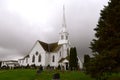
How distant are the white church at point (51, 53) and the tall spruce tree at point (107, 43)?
42.1 m

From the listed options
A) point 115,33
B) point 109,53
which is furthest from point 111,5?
point 109,53

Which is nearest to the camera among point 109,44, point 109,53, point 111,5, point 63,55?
point 109,53

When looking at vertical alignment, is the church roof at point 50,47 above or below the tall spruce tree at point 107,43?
above

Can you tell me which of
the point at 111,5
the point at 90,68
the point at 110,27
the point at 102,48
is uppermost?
the point at 111,5

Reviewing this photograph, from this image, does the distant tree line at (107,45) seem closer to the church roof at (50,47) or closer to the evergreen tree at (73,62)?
the evergreen tree at (73,62)

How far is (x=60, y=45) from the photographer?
240 ft

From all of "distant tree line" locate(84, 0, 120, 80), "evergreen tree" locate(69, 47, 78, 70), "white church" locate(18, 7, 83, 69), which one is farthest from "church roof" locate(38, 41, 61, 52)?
"distant tree line" locate(84, 0, 120, 80)

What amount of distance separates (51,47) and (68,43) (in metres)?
5.85

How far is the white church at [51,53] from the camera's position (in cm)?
7006

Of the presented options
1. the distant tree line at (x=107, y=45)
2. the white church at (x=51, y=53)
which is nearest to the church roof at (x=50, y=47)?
the white church at (x=51, y=53)

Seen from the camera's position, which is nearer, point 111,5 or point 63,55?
Result: point 111,5

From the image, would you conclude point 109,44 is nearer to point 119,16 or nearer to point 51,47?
point 119,16

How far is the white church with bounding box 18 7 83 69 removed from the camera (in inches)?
2758

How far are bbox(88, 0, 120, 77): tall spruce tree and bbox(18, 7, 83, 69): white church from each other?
42.1 meters
